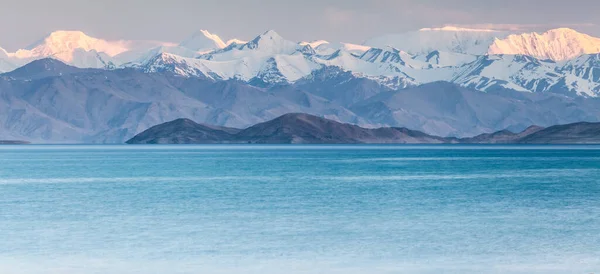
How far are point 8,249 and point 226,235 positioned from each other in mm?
13355

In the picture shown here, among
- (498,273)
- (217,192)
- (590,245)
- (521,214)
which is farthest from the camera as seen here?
(217,192)

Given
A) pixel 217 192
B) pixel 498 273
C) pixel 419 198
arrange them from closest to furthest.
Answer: pixel 498 273
pixel 419 198
pixel 217 192

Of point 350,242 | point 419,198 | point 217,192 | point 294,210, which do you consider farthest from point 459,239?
point 217,192

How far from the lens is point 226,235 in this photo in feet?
208

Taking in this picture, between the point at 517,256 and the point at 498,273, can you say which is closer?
the point at 498,273

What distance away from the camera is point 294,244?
192ft

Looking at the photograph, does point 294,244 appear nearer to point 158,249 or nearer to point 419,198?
point 158,249

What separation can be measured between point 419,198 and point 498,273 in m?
49.1

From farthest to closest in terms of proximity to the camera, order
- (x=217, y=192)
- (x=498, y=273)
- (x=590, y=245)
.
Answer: (x=217, y=192), (x=590, y=245), (x=498, y=273)

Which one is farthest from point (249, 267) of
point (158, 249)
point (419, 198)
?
point (419, 198)

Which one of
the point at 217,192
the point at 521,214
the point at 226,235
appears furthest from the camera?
the point at 217,192

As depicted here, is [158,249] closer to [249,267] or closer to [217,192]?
[249,267]

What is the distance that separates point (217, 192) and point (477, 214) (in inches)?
1443

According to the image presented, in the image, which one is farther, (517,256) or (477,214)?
(477,214)
